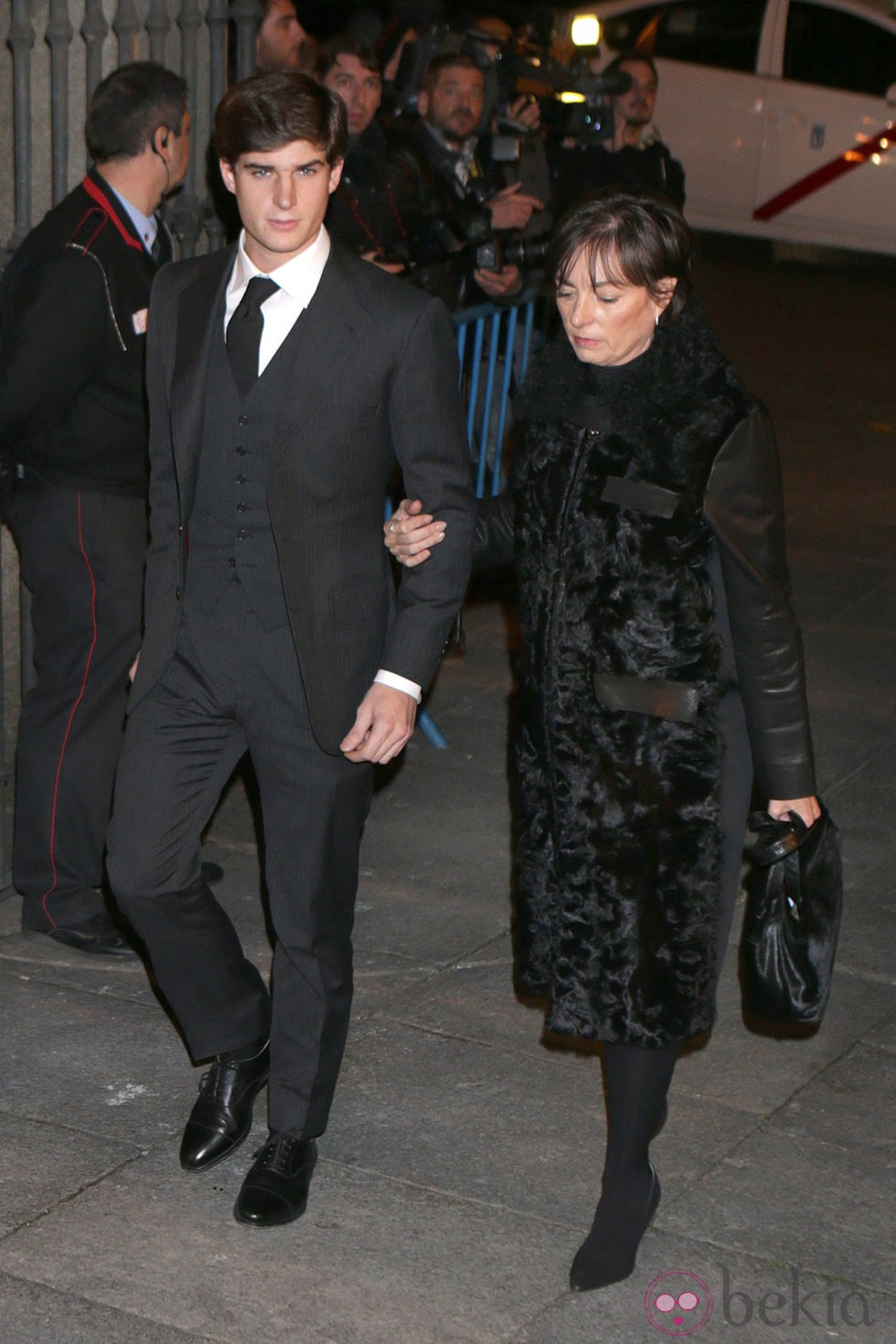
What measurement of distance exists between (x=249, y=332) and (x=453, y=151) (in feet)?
14.2

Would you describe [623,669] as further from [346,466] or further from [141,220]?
[141,220]

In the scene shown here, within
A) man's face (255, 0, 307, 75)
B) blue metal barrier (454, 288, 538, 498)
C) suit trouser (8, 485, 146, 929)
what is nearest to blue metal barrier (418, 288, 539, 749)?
blue metal barrier (454, 288, 538, 498)

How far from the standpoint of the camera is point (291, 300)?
3729mm

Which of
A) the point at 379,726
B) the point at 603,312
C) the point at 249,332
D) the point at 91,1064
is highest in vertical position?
the point at 603,312

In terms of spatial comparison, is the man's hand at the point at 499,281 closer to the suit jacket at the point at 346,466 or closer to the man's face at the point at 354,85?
the man's face at the point at 354,85

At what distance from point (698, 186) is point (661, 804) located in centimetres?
1318

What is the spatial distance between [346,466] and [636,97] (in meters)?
7.10

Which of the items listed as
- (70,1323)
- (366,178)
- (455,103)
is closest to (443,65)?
(455,103)

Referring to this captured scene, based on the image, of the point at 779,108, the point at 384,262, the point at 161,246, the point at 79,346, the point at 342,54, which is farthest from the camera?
the point at 779,108

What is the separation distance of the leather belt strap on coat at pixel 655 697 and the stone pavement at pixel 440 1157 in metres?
1.12

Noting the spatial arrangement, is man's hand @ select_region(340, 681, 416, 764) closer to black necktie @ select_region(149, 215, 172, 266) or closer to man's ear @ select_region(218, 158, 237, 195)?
man's ear @ select_region(218, 158, 237, 195)

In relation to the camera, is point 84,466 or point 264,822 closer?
point 264,822

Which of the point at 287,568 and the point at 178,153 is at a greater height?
the point at 178,153

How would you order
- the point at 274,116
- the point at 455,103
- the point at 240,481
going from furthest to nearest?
1. the point at 455,103
2. the point at 240,481
3. the point at 274,116
